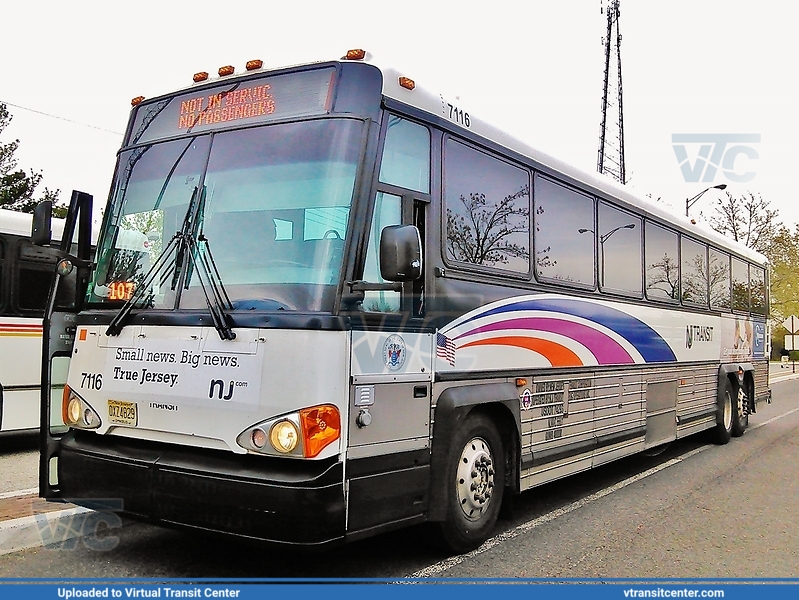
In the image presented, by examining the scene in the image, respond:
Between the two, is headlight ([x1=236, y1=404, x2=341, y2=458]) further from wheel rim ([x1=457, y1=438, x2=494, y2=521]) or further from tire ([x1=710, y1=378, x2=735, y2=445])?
tire ([x1=710, y1=378, x2=735, y2=445])

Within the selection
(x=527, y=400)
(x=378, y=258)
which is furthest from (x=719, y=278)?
(x=378, y=258)

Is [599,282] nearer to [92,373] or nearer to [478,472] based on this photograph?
[478,472]

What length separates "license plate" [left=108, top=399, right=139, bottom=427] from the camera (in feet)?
17.4

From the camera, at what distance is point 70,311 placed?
5891 millimetres

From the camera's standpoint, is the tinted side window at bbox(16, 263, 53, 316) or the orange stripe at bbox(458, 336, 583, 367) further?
the tinted side window at bbox(16, 263, 53, 316)

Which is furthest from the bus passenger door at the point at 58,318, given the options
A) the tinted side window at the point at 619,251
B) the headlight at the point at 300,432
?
the tinted side window at the point at 619,251

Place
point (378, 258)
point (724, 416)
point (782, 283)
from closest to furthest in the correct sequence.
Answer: point (378, 258) < point (724, 416) < point (782, 283)

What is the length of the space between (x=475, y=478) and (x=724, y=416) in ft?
25.8

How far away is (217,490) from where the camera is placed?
4762mm

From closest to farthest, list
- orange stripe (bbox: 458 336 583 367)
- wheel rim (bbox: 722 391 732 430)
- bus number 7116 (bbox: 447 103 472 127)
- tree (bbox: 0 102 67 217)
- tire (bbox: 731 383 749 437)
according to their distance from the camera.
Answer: bus number 7116 (bbox: 447 103 472 127) < orange stripe (bbox: 458 336 583 367) < wheel rim (bbox: 722 391 732 430) < tire (bbox: 731 383 749 437) < tree (bbox: 0 102 67 217)

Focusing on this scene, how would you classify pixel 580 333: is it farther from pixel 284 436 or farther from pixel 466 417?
pixel 284 436

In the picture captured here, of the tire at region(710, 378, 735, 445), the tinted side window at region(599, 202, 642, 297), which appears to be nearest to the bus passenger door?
the tinted side window at region(599, 202, 642, 297)

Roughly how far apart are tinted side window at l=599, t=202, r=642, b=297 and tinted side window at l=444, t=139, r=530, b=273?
5.92 ft

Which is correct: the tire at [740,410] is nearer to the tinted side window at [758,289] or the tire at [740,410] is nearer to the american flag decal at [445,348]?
the tinted side window at [758,289]
